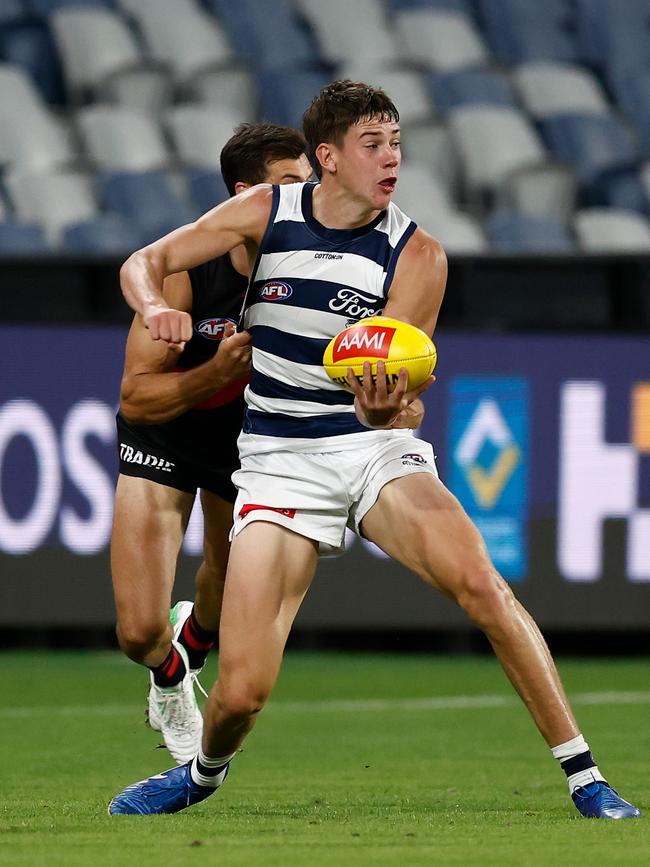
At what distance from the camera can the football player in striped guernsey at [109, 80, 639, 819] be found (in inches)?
215

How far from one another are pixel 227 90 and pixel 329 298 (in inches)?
364

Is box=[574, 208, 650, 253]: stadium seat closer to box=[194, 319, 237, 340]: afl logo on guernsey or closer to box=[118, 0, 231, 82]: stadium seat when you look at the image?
box=[118, 0, 231, 82]: stadium seat

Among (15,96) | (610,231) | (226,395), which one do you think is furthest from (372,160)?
(15,96)

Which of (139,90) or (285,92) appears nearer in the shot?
(285,92)

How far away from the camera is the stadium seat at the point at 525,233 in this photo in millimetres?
12906

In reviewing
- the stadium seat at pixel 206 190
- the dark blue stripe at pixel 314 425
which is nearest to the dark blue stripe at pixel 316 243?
the dark blue stripe at pixel 314 425

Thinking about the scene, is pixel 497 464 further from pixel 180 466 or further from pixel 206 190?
pixel 180 466

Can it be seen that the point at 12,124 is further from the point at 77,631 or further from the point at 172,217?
the point at 77,631

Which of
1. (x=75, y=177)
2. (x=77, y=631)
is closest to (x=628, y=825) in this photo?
(x=77, y=631)

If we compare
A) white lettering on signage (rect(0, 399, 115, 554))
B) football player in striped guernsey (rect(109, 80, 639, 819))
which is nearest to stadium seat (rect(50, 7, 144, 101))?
white lettering on signage (rect(0, 399, 115, 554))

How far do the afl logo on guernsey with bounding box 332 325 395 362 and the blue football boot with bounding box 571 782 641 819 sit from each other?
4.80 feet

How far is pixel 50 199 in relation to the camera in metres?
13.1

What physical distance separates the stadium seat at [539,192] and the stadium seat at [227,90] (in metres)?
2.26

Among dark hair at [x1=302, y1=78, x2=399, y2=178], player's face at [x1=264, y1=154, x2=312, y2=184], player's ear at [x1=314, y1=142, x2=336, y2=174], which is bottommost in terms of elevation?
player's face at [x1=264, y1=154, x2=312, y2=184]
